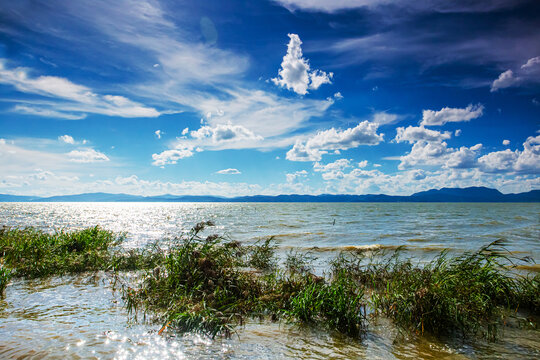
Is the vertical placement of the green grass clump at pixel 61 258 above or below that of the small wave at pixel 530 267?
above

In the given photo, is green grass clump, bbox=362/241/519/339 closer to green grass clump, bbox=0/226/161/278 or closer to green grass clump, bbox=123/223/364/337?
green grass clump, bbox=123/223/364/337

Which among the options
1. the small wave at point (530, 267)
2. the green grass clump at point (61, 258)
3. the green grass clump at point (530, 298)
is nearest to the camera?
the green grass clump at point (530, 298)


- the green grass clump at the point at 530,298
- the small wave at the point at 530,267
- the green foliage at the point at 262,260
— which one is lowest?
the small wave at the point at 530,267

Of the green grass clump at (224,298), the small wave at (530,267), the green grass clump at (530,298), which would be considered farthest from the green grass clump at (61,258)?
the small wave at (530,267)

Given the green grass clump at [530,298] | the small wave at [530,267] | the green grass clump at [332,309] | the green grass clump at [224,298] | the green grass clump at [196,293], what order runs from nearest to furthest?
the green grass clump at [196,293]
the green grass clump at [224,298]
the green grass clump at [332,309]
the green grass clump at [530,298]
the small wave at [530,267]

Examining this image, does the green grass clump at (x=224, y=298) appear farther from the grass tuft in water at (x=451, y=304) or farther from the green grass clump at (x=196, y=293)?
the grass tuft in water at (x=451, y=304)

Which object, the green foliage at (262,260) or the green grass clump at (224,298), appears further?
the green foliage at (262,260)

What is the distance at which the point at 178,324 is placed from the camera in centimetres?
614

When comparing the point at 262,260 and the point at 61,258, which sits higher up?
the point at 61,258

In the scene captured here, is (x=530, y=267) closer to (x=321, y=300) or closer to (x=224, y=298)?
(x=321, y=300)

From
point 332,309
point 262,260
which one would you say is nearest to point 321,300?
point 332,309

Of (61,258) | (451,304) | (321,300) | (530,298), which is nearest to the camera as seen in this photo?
(451,304)

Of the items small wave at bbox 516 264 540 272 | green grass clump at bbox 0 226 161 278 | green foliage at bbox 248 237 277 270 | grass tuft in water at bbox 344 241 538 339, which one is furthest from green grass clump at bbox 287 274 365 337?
small wave at bbox 516 264 540 272

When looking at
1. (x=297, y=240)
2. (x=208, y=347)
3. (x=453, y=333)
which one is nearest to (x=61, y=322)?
(x=208, y=347)
